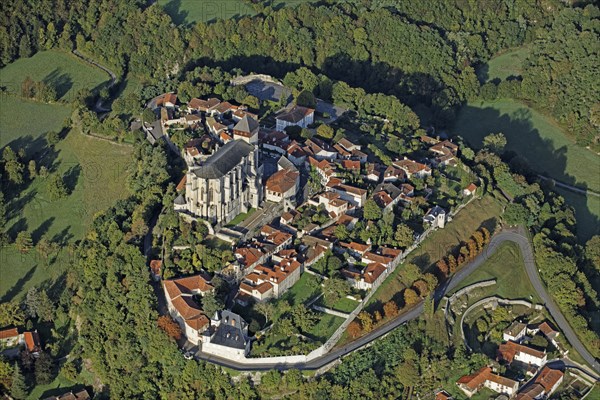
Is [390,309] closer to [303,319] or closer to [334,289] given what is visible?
[334,289]

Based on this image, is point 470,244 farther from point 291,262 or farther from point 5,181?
point 5,181

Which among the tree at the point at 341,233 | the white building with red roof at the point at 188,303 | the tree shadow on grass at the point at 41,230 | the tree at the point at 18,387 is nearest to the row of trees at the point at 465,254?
the tree at the point at 341,233

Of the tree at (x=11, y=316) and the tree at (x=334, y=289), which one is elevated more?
the tree at (x=334, y=289)

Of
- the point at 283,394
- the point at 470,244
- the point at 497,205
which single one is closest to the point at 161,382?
the point at 283,394

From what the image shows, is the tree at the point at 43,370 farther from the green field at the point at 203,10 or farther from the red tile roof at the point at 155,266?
the green field at the point at 203,10

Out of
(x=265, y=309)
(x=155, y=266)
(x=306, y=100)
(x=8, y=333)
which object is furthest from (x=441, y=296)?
(x=8, y=333)

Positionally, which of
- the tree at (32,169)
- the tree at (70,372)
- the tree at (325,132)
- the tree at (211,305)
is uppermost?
the tree at (325,132)
